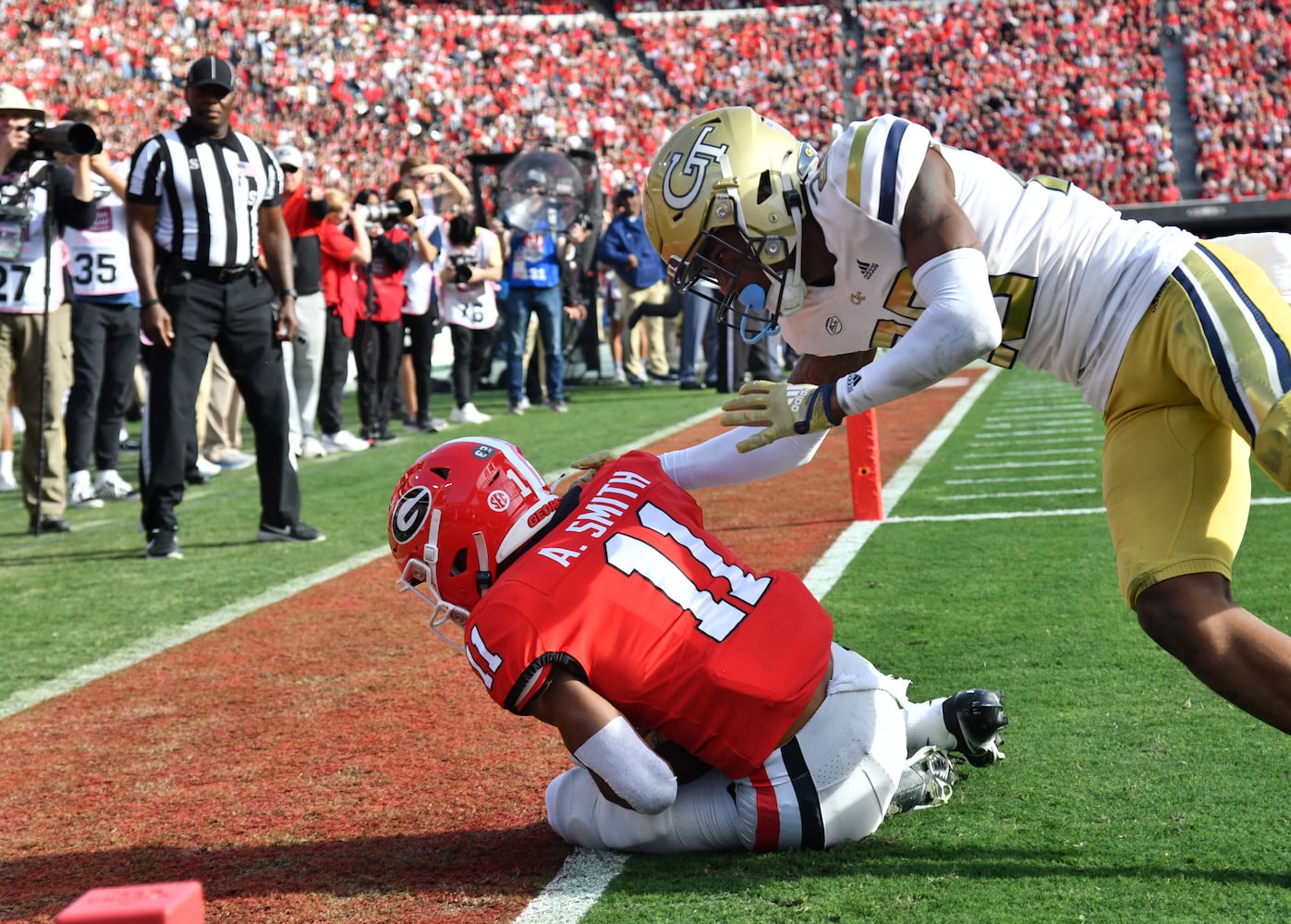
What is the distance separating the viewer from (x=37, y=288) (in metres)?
7.48

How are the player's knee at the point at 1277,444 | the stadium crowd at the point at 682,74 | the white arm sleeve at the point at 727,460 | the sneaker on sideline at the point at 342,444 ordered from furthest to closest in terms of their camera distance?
the stadium crowd at the point at 682,74 → the sneaker on sideline at the point at 342,444 → the white arm sleeve at the point at 727,460 → the player's knee at the point at 1277,444

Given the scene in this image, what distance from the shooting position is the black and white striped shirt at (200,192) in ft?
20.7

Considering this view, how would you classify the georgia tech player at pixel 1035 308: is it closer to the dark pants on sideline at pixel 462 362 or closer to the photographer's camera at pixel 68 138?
the photographer's camera at pixel 68 138

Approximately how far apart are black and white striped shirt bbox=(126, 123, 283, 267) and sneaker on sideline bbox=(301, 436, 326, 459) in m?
4.15

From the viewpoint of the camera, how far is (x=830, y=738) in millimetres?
2773

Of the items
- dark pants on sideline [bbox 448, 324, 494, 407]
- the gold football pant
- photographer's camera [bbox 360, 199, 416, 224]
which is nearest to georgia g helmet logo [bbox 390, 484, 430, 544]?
the gold football pant

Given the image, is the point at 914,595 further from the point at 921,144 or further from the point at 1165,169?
the point at 1165,169

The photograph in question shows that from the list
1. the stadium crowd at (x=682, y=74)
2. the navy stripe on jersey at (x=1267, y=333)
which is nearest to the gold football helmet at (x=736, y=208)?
the navy stripe on jersey at (x=1267, y=333)

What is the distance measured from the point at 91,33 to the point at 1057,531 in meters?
21.9

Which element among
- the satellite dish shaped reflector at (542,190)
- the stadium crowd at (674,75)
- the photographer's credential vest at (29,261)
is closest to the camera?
the photographer's credential vest at (29,261)

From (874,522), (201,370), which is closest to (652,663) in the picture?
(874,522)

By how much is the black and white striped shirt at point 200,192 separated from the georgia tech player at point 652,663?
392 cm

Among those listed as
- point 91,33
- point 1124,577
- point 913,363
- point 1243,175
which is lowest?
point 1124,577

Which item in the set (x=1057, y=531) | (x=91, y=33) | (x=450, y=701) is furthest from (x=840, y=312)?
(x=91, y=33)
